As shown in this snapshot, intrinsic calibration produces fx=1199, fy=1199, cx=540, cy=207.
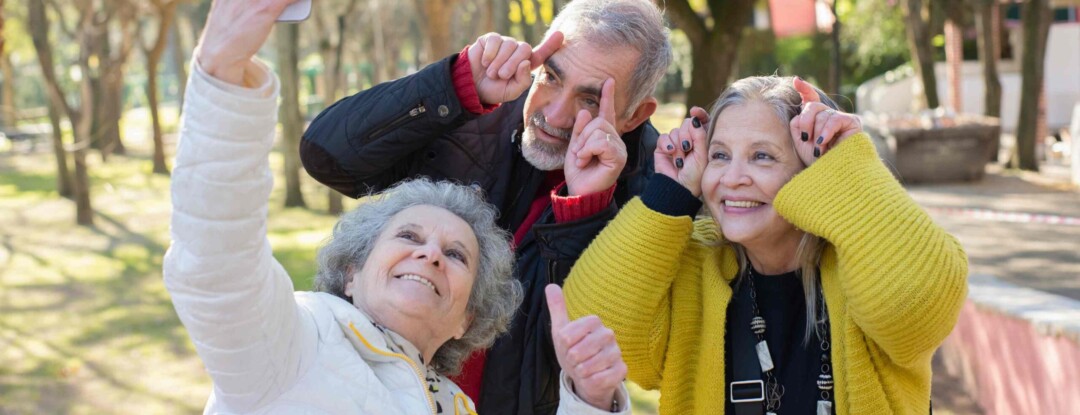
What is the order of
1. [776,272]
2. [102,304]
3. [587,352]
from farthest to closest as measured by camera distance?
1. [102,304]
2. [776,272]
3. [587,352]

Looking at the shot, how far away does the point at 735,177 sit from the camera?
9.30 ft

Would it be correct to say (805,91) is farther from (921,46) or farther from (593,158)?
(921,46)

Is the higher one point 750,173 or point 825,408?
point 750,173

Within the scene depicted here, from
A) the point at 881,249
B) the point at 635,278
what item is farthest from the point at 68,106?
the point at 881,249

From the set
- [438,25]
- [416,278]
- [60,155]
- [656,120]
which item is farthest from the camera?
[656,120]

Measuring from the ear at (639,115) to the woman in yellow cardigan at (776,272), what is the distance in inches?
19.2

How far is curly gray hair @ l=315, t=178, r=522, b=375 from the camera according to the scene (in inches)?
109

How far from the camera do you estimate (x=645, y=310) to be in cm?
288

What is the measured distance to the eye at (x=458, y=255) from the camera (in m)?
2.74

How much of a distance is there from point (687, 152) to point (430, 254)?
75 centimetres

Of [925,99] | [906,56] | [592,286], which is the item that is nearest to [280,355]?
[592,286]

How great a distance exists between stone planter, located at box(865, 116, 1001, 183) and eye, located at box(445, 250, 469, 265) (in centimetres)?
1557

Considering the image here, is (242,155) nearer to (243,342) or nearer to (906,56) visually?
(243,342)

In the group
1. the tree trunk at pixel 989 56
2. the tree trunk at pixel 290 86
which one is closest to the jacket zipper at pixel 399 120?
the tree trunk at pixel 290 86
